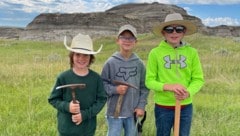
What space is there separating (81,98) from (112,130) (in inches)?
28.9

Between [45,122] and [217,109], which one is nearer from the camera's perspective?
[45,122]

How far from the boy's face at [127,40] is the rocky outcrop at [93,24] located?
2392 inches

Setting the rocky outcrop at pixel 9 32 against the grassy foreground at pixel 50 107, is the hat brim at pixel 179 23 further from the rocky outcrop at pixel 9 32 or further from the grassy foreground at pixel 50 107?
the rocky outcrop at pixel 9 32

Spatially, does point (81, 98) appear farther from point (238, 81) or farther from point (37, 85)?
point (238, 81)

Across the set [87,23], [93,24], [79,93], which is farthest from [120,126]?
[87,23]

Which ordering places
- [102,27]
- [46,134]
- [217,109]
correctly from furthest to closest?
[102,27], [217,109], [46,134]

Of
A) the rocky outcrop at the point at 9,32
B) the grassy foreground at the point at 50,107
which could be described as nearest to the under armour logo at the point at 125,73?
the grassy foreground at the point at 50,107

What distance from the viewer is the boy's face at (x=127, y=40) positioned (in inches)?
171

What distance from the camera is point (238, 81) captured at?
10.8 metres

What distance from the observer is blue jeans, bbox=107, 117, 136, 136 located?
4480 millimetres

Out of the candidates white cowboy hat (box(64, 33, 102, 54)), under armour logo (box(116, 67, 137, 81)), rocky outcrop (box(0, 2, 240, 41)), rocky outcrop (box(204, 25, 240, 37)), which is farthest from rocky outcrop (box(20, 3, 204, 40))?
white cowboy hat (box(64, 33, 102, 54))

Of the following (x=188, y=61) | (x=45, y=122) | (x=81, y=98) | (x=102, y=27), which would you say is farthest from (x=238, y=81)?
(x=102, y=27)

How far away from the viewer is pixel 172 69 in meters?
4.27

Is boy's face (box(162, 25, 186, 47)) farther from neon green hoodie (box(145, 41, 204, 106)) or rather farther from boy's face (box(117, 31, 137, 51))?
boy's face (box(117, 31, 137, 51))
